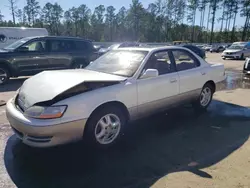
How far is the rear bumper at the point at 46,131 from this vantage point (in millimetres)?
3139

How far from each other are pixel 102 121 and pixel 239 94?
5.59 m

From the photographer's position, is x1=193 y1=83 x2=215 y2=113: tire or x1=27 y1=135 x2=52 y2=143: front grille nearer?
x1=27 y1=135 x2=52 y2=143: front grille

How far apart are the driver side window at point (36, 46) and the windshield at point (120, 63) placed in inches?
218

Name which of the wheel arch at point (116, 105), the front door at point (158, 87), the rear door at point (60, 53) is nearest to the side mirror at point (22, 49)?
the rear door at point (60, 53)

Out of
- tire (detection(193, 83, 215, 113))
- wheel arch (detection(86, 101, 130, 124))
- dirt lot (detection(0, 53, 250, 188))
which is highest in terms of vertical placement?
wheel arch (detection(86, 101, 130, 124))

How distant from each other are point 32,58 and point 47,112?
23.1 ft

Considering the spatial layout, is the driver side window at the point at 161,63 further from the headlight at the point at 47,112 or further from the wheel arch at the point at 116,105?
the headlight at the point at 47,112

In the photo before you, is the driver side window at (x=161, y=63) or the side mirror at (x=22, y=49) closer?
the driver side window at (x=161, y=63)

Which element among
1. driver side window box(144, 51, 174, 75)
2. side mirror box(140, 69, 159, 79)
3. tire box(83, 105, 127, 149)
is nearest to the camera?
tire box(83, 105, 127, 149)

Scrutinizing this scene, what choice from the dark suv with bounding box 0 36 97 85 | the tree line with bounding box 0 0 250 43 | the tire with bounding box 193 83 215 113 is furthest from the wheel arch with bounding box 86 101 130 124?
the tree line with bounding box 0 0 250 43

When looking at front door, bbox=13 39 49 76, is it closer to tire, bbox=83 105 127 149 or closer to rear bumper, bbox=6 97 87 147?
rear bumper, bbox=6 97 87 147

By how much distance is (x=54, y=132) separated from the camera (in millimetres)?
3184

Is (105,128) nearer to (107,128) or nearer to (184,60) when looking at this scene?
(107,128)

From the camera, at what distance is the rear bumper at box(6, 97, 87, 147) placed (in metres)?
3.14
